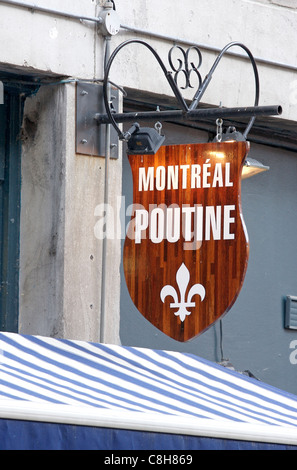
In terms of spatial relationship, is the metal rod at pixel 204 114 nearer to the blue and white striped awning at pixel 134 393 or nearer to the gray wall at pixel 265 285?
the gray wall at pixel 265 285

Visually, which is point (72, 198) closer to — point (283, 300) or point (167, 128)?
point (167, 128)

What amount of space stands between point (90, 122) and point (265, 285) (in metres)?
2.20

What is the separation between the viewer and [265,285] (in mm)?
9188

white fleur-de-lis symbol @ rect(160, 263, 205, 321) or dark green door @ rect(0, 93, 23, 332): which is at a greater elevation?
dark green door @ rect(0, 93, 23, 332)

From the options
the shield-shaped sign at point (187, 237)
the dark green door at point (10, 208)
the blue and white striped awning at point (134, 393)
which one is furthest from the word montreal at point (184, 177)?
the blue and white striped awning at point (134, 393)

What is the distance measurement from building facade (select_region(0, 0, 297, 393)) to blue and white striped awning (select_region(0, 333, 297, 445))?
75 centimetres

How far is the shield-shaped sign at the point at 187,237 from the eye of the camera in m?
7.20

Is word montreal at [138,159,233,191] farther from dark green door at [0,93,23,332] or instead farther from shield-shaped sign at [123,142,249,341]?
dark green door at [0,93,23,332]

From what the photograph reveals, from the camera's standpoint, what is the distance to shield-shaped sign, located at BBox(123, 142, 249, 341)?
720 cm

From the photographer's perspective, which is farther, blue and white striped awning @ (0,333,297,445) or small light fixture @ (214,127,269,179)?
small light fixture @ (214,127,269,179)

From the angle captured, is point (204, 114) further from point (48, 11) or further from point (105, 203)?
point (48, 11)

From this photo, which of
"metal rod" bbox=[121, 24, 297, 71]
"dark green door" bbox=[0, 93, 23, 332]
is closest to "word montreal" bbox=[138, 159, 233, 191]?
"dark green door" bbox=[0, 93, 23, 332]

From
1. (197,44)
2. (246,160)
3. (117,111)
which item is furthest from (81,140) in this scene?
(197,44)

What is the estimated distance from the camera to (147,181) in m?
7.53
